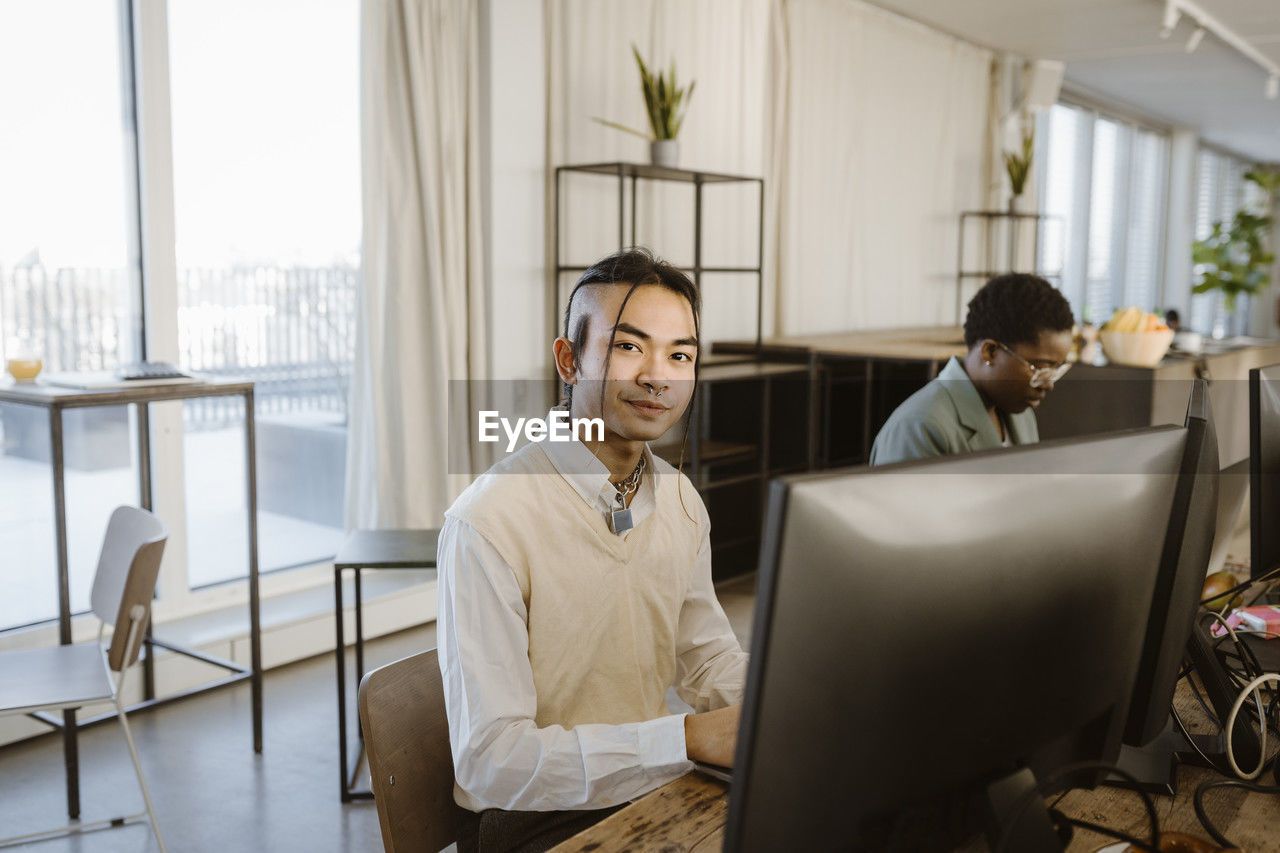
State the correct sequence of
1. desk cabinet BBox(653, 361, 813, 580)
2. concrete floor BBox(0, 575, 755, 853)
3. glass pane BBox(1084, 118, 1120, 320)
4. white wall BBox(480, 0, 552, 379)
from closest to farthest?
concrete floor BBox(0, 575, 755, 853), white wall BBox(480, 0, 552, 379), desk cabinet BBox(653, 361, 813, 580), glass pane BBox(1084, 118, 1120, 320)

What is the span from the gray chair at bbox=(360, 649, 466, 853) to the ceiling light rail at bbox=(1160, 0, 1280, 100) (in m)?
A: 5.51

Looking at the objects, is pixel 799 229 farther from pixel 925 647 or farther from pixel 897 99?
pixel 925 647

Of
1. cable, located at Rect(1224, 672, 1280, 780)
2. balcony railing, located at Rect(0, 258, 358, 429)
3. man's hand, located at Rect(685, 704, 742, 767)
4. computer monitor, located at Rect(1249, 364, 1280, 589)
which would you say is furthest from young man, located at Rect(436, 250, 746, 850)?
balcony railing, located at Rect(0, 258, 358, 429)

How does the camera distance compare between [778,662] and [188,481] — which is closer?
[778,662]

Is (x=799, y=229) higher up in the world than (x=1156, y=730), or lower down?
higher up

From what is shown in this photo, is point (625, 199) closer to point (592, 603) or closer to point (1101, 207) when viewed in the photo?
point (592, 603)

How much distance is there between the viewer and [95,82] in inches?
119

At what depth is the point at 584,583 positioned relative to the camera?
1.25m

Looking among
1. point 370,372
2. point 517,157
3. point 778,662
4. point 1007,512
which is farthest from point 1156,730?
point 517,157

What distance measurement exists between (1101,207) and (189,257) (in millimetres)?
7625

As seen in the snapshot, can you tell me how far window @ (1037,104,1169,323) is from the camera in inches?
306

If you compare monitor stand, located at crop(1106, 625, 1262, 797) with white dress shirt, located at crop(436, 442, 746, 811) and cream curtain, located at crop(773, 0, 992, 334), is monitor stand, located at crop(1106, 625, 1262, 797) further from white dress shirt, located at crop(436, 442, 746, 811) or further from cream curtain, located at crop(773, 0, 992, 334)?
cream curtain, located at crop(773, 0, 992, 334)

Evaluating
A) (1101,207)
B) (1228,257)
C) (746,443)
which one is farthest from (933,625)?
(1228,257)

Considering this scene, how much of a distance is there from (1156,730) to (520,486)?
70 cm
